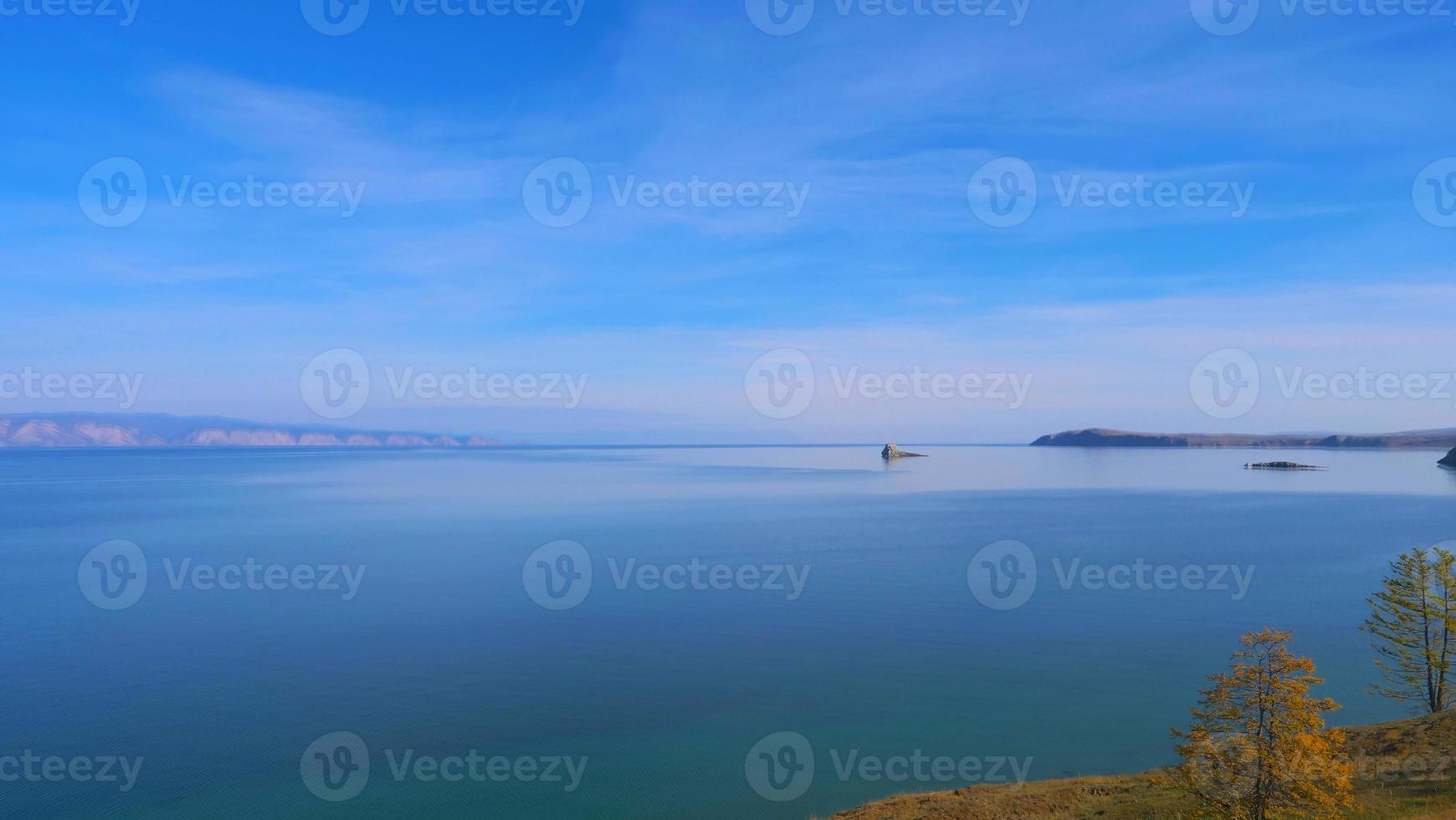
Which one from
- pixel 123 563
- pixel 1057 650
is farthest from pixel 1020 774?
pixel 123 563

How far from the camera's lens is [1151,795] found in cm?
2005

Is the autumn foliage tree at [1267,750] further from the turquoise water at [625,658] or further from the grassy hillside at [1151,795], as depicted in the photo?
the turquoise water at [625,658]

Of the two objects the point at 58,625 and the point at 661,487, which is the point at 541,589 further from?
the point at 661,487

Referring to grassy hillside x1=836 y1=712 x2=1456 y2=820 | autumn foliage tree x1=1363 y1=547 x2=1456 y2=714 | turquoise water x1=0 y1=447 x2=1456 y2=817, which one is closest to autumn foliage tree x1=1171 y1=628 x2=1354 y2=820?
grassy hillside x1=836 y1=712 x2=1456 y2=820

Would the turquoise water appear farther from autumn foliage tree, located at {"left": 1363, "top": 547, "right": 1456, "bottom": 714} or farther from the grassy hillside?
the grassy hillside

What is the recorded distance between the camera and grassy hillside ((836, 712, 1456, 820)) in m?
18.8

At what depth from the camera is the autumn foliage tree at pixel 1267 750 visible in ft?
51.9

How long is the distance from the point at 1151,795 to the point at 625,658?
66.0 ft

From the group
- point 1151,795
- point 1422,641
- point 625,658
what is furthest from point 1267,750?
point 1422,641

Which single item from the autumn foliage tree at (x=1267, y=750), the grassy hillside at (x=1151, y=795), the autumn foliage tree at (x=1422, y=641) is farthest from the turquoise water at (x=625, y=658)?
the autumn foliage tree at (x=1267, y=750)

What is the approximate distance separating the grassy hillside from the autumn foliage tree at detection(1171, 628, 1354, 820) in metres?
2.39

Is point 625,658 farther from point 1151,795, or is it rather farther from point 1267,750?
point 1267,750

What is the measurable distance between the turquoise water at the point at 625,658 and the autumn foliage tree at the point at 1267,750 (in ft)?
23.4

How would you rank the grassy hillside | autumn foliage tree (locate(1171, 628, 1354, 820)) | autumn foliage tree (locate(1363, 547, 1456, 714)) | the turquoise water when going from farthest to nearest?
autumn foliage tree (locate(1363, 547, 1456, 714)) < the turquoise water < the grassy hillside < autumn foliage tree (locate(1171, 628, 1354, 820))
